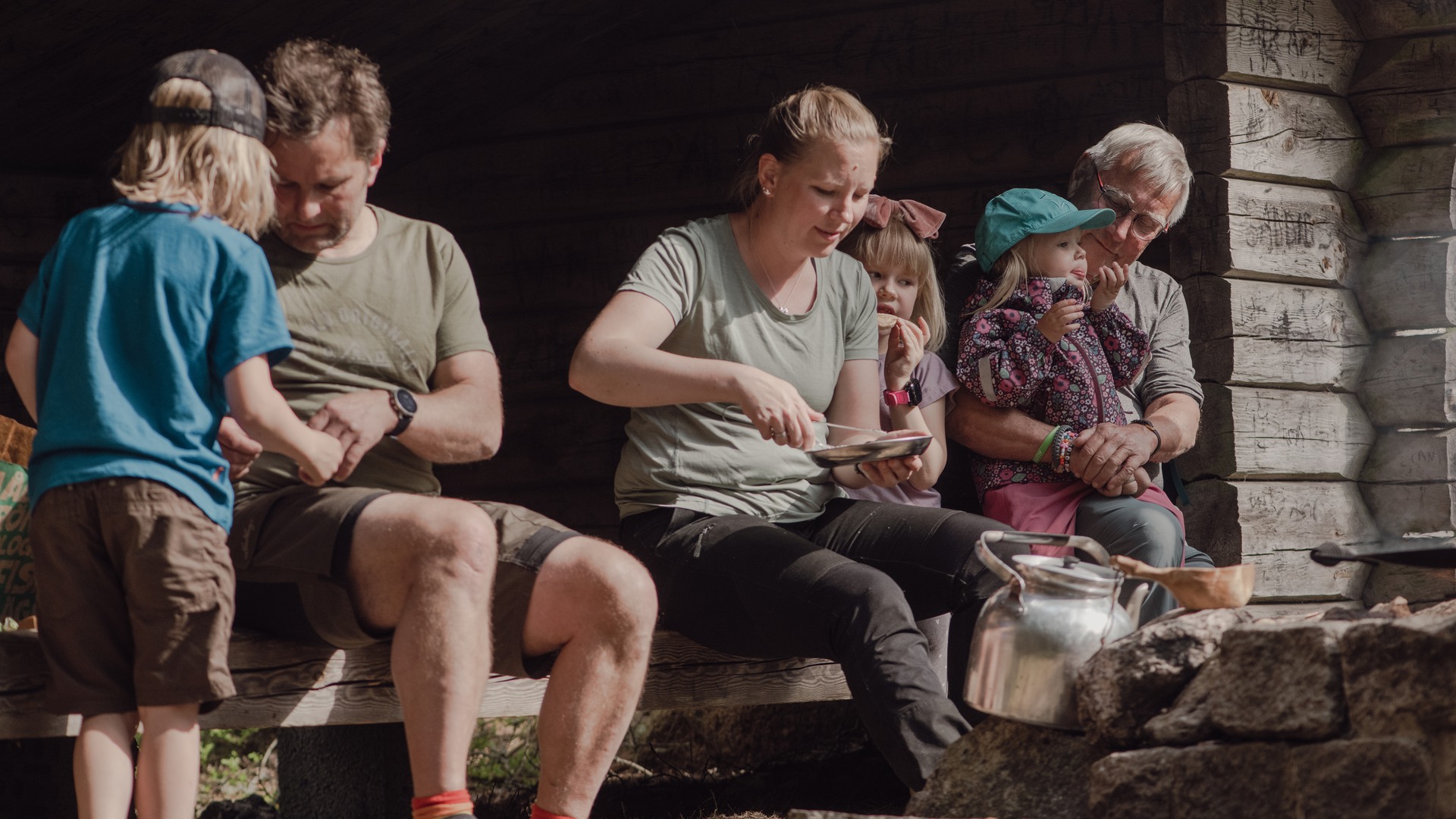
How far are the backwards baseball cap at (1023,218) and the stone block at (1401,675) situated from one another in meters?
1.72

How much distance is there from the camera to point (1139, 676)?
2225 mm

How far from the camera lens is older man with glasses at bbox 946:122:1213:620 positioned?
11.2 ft

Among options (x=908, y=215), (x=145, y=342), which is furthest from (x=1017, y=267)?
(x=145, y=342)

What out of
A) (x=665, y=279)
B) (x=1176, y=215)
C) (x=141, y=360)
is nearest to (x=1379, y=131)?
(x=1176, y=215)

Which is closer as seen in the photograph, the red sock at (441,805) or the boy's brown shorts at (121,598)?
the boy's brown shorts at (121,598)

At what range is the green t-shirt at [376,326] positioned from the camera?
8.84 ft

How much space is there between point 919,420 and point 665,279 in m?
0.72

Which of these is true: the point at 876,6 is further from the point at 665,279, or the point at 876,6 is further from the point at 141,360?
the point at 141,360

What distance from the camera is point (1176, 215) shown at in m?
3.92

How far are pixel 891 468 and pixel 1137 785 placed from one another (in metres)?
1.16

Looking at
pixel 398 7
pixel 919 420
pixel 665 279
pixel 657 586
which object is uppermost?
pixel 398 7

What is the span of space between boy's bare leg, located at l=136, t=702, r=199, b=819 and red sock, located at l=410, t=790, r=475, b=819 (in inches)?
13.6

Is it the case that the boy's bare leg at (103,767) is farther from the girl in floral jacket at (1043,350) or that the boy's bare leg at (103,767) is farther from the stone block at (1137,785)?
the girl in floral jacket at (1043,350)

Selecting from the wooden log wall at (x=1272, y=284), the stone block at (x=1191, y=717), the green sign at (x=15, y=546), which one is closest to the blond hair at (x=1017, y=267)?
the wooden log wall at (x=1272, y=284)
